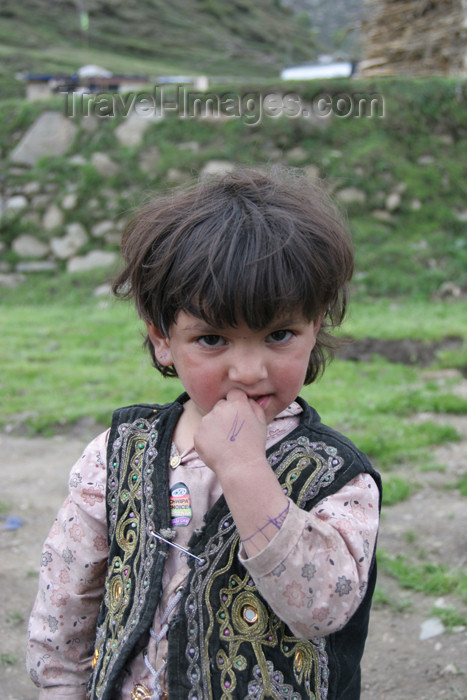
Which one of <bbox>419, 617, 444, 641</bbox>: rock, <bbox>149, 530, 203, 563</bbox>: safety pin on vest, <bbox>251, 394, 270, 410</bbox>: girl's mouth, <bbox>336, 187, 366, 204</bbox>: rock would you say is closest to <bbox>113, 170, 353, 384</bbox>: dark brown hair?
<bbox>251, 394, 270, 410</bbox>: girl's mouth

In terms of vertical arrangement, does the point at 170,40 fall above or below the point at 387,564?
above

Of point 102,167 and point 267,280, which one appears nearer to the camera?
point 267,280

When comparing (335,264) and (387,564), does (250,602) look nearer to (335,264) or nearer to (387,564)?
(335,264)

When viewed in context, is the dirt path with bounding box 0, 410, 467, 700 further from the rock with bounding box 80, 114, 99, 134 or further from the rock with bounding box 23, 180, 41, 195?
the rock with bounding box 80, 114, 99, 134

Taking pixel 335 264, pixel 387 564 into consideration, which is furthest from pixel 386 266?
pixel 335 264

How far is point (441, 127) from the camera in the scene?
8961 millimetres

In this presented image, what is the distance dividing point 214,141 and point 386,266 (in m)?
2.82

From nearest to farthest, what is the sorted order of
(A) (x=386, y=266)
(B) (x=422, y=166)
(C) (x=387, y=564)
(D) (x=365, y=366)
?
1. (C) (x=387, y=564)
2. (D) (x=365, y=366)
3. (A) (x=386, y=266)
4. (B) (x=422, y=166)

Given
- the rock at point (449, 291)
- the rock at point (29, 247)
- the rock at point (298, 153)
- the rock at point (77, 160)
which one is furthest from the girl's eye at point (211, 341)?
the rock at point (77, 160)

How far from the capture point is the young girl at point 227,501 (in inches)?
45.3

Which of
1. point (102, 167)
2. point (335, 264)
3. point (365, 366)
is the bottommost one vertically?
point (365, 366)

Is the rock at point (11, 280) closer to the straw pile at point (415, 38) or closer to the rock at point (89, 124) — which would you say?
the rock at point (89, 124)

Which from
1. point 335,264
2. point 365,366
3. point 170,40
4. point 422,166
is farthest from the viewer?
point 170,40

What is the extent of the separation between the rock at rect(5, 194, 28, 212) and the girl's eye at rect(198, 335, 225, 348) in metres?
8.67
